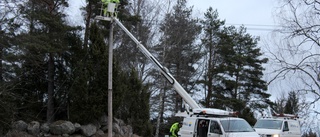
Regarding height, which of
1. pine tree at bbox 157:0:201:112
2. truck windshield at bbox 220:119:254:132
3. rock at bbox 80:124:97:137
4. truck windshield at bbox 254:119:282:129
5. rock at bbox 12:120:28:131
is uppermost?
pine tree at bbox 157:0:201:112

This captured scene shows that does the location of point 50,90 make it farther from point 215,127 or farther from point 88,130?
point 215,127

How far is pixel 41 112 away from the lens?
2661cm

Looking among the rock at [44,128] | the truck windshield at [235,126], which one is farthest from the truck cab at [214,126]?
the rock at [44,128]

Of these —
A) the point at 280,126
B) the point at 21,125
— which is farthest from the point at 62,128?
the point at 280,126

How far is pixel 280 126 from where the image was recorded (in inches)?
825

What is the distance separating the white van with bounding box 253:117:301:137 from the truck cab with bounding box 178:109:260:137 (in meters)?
5.55

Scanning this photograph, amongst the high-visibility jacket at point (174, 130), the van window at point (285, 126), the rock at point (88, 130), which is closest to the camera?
the high-visibility jacket at point (174, 130)

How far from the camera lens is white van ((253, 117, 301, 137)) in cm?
2064

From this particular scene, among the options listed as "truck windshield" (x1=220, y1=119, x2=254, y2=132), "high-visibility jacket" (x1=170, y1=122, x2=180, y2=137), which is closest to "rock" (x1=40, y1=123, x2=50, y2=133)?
"high-visibility jacket" (x1=170, y1=122, x2=180, y2=137)

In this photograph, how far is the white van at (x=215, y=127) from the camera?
48.9ft

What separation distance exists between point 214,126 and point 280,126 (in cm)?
732

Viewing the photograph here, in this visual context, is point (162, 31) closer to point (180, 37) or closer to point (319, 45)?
point (180, 37)

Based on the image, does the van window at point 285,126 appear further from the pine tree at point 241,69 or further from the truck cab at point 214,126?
the pine tree at point 241,69

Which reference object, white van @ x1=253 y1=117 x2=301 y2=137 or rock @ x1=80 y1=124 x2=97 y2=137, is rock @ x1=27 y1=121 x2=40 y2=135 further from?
white van @ x1=253 y1=117 x2=301 y2=137
